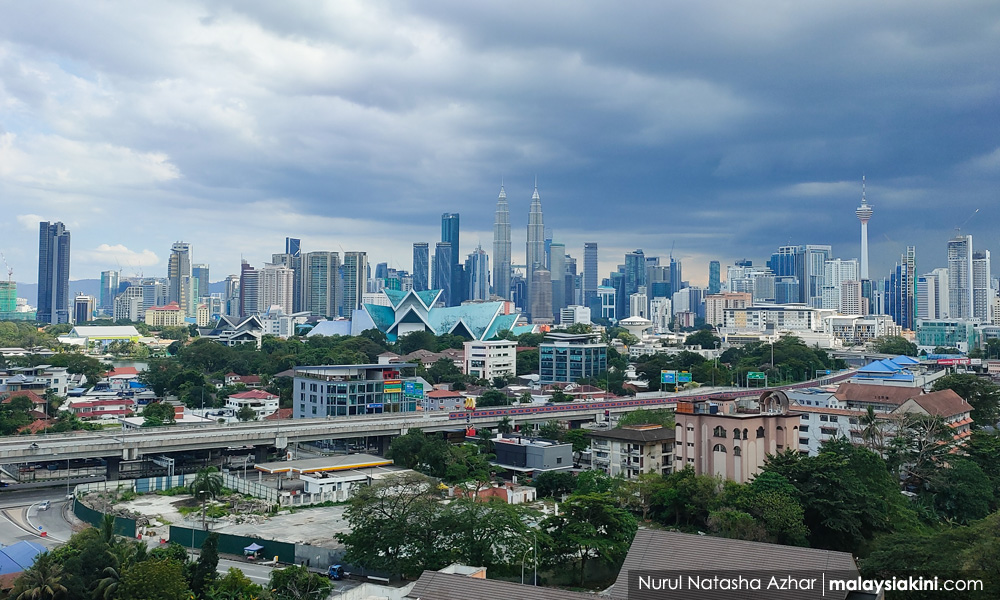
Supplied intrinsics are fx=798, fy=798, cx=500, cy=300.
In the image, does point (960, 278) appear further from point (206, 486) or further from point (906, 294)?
point (206, 486)

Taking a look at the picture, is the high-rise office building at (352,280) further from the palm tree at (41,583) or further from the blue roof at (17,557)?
the palm tree at (41,583)

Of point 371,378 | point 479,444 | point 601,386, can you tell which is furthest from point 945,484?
point 601,386

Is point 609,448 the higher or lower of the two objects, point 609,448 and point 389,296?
the lower

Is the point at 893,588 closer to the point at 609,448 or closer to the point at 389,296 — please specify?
the point at 609,448

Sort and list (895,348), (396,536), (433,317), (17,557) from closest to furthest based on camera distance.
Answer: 1. (17,557)
2. (396,536)
3. (895,348)
4. (433,317)

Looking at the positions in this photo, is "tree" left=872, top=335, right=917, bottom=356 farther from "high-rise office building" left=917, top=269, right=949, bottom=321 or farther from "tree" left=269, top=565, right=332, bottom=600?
"tree" left=269, top=565, right=332, bottom=600

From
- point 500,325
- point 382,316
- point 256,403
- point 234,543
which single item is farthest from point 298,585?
point 382,316
